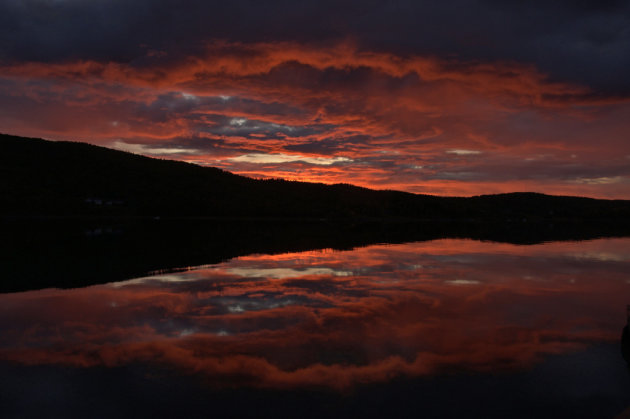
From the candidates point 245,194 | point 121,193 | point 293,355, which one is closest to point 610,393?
point 293,355

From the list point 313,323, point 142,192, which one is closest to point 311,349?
point 313,323

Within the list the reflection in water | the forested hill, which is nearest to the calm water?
the reflection in water

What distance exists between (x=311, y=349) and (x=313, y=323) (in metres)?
2.92

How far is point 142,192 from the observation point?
146750 mm

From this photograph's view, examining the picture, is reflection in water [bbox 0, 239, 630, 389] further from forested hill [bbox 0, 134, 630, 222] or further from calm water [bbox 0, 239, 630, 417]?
forested hill [bbox 0, 134, 630, 222]

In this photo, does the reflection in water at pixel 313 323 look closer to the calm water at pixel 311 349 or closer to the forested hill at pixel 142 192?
the calm water at pixel 311 349

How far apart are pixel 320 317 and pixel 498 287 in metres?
12.9

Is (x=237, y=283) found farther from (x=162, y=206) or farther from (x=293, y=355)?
(x=162, y=206)

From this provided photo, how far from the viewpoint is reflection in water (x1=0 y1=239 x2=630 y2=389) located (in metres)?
11.7

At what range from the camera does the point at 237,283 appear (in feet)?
77.4

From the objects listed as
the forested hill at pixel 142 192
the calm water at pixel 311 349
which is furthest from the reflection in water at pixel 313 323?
the forested hill at pixel 142 192

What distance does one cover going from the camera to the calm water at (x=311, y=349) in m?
9.43

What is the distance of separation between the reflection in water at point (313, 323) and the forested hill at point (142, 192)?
111 meters

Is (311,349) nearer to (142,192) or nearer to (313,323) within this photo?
(313,323)
